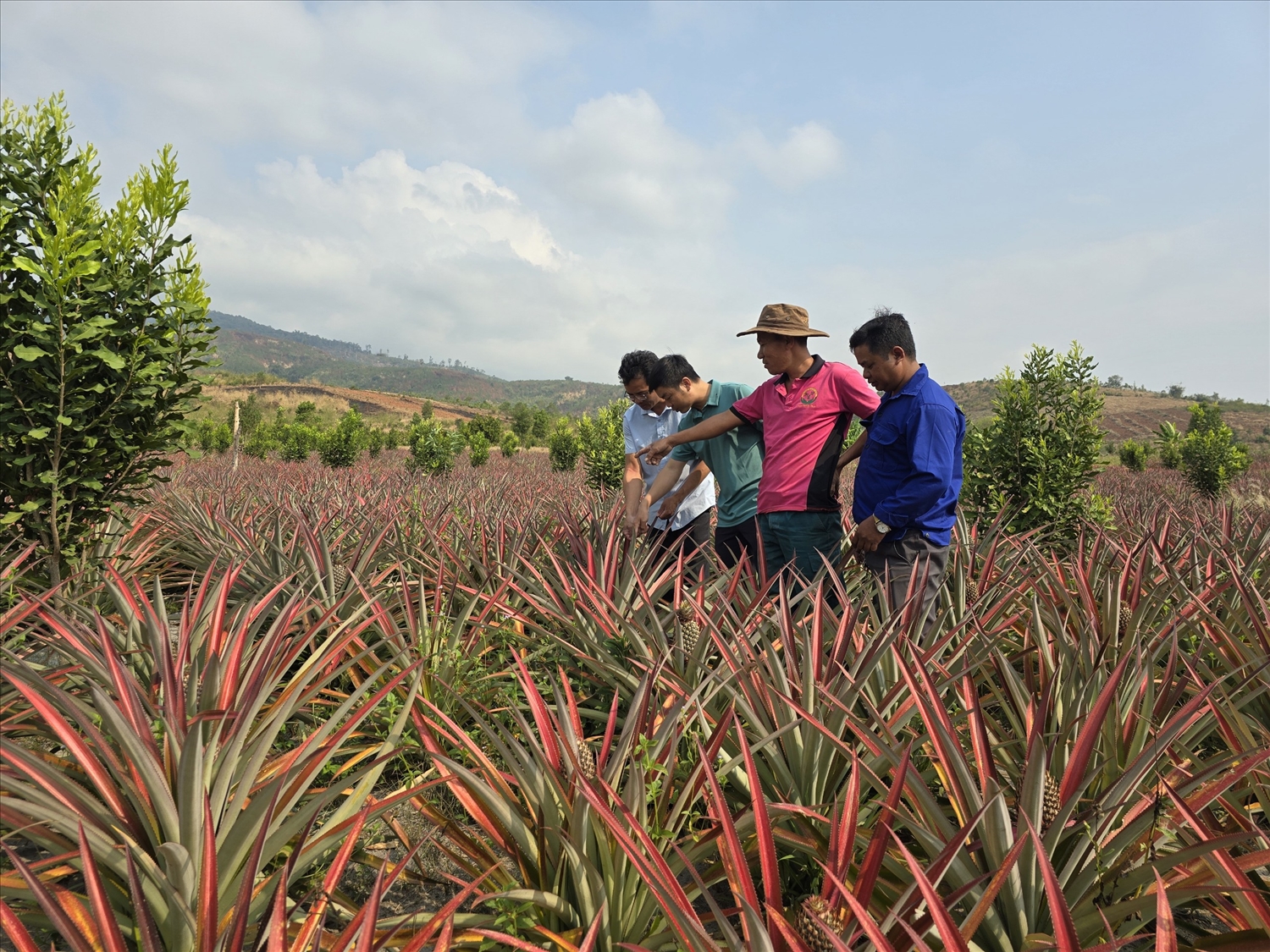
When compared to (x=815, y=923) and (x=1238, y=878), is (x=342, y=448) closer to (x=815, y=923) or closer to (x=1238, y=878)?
(x=815, y=923)

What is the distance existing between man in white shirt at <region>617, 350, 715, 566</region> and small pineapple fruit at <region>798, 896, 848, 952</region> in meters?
2.70

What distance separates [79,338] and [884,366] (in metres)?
3.96

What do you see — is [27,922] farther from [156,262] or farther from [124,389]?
[156,262]

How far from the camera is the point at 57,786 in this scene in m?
1.52

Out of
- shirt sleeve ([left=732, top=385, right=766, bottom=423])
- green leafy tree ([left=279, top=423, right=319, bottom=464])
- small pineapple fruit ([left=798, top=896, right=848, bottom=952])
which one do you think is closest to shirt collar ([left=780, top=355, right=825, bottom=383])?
shirt sleeve ([left=732, top=385, right=766, bottom=423])

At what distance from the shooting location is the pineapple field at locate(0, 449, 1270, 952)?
1.32 metres

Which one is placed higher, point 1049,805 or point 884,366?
point 884,366

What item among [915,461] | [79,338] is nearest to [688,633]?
[915,461]

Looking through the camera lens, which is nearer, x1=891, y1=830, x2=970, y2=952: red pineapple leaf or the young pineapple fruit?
x1=891, y1=830, x2=970, y2=952: red pineapple leaf

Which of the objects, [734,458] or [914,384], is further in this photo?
[734,458]

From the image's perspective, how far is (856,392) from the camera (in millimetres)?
3371

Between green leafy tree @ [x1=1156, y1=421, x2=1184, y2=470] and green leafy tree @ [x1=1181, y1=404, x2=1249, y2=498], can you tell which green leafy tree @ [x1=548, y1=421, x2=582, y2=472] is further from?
green leafy tree @ [x1=1156, y1=421, x2=1184, y2=470]

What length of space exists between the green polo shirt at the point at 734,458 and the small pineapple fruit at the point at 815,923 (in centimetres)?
273

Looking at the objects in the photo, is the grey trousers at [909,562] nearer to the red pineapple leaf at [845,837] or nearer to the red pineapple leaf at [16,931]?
the red pineapple leaf at [845,837]
